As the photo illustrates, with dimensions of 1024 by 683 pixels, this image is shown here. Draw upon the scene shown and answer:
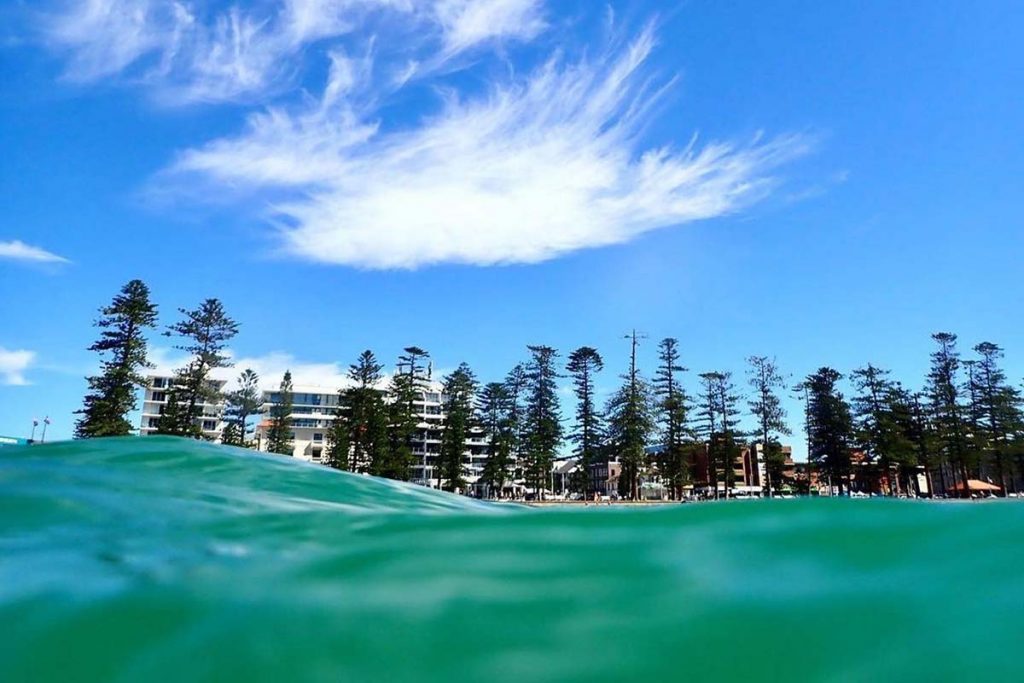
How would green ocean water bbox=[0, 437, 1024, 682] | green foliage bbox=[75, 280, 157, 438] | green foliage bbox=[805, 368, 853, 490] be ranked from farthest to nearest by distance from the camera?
1. green foliage bbox=[805, 368, 853, 490]
2. green foliage bbox=[75, 280, 157, 438]
3. green ocean water bbox=[0, 437, 1024, 682]

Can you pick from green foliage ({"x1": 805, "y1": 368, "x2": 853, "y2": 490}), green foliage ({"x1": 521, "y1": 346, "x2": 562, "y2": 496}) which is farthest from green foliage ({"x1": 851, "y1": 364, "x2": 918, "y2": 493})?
green foliage ({"x1": 521, "y1": 346, "x2": 562, "y2": 496})

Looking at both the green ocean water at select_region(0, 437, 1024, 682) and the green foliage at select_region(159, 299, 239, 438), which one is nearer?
the green ocean water at select_region(0, 437, 1024, 682)

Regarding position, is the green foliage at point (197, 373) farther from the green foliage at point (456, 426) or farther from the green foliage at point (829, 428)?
the green foliage at point (829, 428)

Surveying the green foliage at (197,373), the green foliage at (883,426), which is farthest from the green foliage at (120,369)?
Answer: the green foliage at (883,426)

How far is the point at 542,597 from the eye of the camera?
1.64 metres

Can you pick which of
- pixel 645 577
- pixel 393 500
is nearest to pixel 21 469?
pixel 393 500

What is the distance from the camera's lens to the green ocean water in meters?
1.37

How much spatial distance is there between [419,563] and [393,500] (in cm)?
171

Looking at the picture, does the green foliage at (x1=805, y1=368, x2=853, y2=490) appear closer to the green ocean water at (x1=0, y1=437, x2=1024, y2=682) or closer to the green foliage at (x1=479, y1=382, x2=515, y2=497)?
the green foliage at (x1=479, y1=382, x2=515, y2=497)

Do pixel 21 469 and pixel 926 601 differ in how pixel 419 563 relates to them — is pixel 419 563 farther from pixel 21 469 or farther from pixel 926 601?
pixel 21 469

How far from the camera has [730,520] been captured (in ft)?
6.73

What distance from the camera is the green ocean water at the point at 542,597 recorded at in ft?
4.51

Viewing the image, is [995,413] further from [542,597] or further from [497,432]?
[542,597]

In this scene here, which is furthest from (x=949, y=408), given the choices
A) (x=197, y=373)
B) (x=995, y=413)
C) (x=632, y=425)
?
(x=197, y=373)
